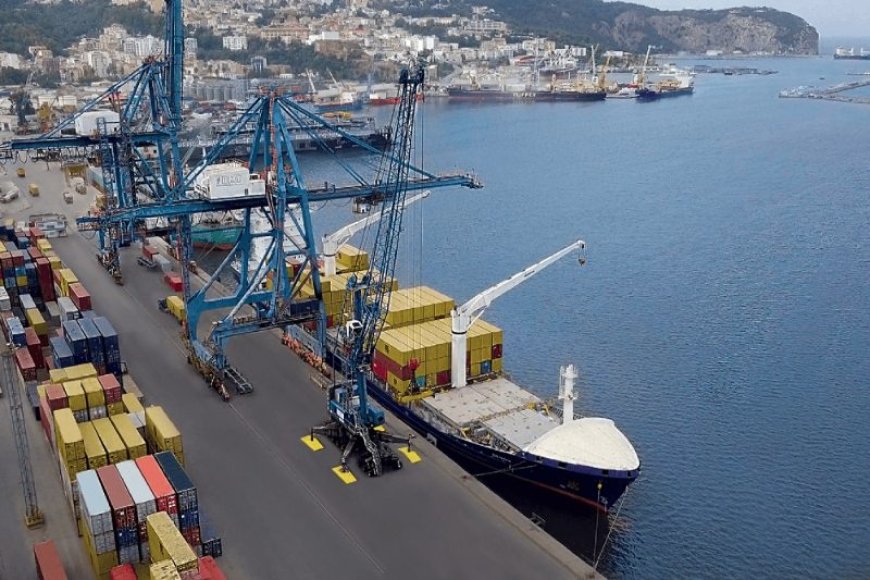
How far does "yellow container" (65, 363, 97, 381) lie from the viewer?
28.7m

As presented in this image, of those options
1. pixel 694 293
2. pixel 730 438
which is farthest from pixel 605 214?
pixel 730 438

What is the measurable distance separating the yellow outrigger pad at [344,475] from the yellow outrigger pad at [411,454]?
85.6 inches

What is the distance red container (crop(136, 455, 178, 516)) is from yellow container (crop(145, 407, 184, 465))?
182 cm

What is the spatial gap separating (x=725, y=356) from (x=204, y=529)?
3017 centimetres

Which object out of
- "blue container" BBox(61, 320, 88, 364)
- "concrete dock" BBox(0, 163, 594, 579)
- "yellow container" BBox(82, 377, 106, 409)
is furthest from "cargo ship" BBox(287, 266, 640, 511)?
"blue container" BBox(61, 320, 88, 364)

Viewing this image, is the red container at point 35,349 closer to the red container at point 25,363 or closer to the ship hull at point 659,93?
the red container at point 25,363

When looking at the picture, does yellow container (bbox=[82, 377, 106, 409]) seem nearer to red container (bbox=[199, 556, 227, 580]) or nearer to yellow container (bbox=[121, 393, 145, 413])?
yellow container (bbox=[121, 393, 145, 413])

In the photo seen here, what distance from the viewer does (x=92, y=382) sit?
27625 mm

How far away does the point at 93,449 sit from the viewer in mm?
24406

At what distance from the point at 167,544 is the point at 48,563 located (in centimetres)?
387

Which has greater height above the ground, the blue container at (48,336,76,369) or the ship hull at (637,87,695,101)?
the ship hull at (637,87,695,101)

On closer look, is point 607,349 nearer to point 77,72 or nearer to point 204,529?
point 204,529

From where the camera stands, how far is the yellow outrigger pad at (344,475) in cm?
2656

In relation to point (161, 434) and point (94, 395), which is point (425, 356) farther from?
point (94, 395)
